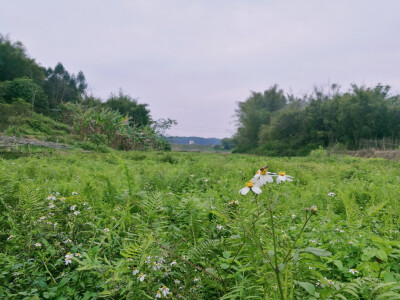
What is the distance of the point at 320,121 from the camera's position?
27328 mm

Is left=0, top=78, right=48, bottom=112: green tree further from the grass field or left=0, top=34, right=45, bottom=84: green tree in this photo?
the grass field

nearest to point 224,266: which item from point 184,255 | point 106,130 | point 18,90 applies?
point 184,255

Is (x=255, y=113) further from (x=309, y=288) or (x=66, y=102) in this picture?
(x=309, y=288)

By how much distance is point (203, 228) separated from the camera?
5.64 feet

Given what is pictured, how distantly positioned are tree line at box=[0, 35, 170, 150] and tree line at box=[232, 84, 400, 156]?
41.8 feet

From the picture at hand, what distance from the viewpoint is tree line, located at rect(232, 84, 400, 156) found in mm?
23000

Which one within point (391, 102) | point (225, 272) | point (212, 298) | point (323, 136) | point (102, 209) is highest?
point (391, 102)

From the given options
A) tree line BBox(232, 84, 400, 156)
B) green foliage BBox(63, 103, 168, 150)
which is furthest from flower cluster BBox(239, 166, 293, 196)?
tree line BBox(232, 84, 400, 156)

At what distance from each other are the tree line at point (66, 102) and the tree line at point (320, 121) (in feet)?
41.8

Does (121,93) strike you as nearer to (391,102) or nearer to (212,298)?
(391,102)

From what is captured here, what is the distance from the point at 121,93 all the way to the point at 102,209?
35.6m

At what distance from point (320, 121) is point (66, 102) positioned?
102 ft

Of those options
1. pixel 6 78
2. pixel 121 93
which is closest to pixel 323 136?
pixel 121 93

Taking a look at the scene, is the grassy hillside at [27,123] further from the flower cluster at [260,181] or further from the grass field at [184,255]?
the flower cluster at [260,181]
